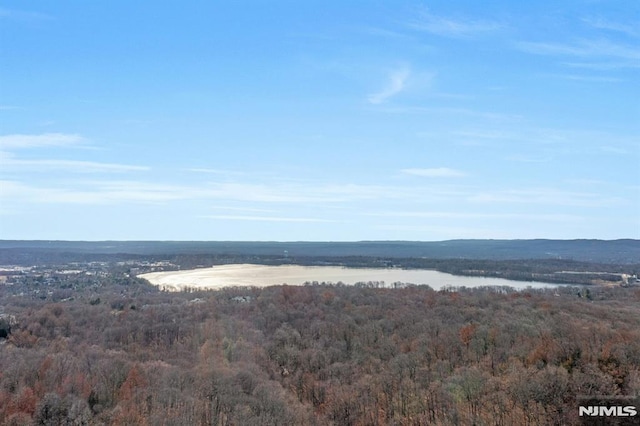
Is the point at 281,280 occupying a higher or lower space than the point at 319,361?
higher

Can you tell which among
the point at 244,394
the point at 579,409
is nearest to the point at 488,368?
the point at 579,409

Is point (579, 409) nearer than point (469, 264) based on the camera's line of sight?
Yes

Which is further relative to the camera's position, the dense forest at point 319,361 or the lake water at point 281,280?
the lake water at point 281,280

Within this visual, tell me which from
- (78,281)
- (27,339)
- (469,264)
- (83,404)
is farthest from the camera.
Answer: (469,264)

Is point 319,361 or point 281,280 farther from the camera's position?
point 281,280

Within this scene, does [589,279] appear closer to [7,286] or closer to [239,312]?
[239,312]

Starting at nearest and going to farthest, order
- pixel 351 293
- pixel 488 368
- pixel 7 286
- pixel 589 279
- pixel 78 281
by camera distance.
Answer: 1. pixel 488 368
2. pixel 351 293
3. pixel 7 286
4. pixel 78 281
5. pixel 589 279

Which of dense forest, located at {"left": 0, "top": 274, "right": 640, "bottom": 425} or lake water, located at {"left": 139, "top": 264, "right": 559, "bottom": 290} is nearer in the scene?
dense forest, located at {"left": 0, "top": 274, "right": 640, "bottom": 425}
